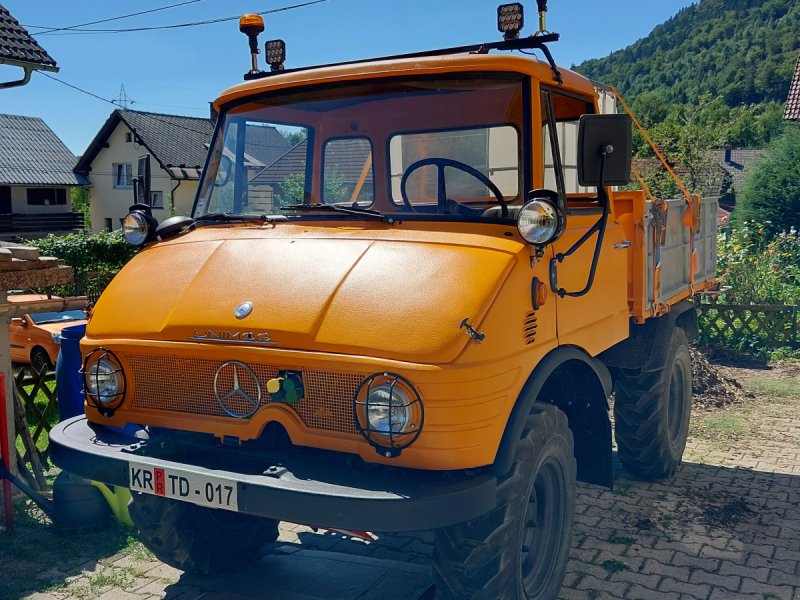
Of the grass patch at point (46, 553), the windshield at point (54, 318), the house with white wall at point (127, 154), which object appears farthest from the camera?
the house with white wall at point (127, 154)

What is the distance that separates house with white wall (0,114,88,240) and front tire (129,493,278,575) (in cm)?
3619

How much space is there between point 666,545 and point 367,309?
298 cm

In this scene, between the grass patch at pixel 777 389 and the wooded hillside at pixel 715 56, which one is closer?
the grass patch at pixel 777 389

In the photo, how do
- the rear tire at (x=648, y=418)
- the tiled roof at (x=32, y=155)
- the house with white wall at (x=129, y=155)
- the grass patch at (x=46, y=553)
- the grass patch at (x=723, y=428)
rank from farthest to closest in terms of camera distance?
1. the house with white wall at (x=129, y=155)
2. the tiled roof at (x=32, y=155)
3. the grass patch at (x=723, y=428)
4. the rear tire at (x=648, y=418)
5. the grass patch at (x=46, y=553)

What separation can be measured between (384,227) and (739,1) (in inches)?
4639

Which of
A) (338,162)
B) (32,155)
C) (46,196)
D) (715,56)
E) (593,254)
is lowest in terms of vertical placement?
(593,254)

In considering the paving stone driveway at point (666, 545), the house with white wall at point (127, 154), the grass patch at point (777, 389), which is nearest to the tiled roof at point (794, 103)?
the grass patch at point (777, 389)

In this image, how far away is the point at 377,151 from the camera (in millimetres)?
4648

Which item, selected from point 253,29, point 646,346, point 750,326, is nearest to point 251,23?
point 253,29

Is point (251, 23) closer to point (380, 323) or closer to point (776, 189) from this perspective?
point (380, 323)

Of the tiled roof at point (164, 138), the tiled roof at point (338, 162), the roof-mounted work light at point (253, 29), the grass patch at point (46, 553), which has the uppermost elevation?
the tiled roof at point (164, 138)

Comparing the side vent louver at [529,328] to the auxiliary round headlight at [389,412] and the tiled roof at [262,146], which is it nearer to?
the auxiliary round headlight at [389,412]

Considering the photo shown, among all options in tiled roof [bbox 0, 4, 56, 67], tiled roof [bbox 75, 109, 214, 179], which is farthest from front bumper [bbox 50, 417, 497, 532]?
tiled roof [bbox 75, 109, 214, 179]

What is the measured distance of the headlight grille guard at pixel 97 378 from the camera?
12.3ft
